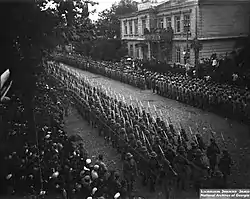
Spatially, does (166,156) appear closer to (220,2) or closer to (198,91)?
(198,91)

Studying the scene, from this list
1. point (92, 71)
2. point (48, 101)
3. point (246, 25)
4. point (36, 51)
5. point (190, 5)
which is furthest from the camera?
point (92, 71)

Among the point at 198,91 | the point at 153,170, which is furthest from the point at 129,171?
the point at 198,91

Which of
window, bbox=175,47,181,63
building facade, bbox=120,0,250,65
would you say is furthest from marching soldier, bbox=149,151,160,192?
window, bbox=175,47,181,63

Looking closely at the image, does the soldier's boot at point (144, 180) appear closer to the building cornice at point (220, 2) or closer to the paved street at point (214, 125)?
the paved street at point (214, 125)

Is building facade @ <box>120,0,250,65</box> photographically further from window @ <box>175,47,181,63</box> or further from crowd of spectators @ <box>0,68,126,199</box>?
crowd of spectators @ <box>0,68,126,199</box>

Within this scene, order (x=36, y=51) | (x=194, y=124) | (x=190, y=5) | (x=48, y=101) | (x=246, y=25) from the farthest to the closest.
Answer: (x=190, y=5), (x=246, y=25), (x=194, y=124), (x=48, y=101), (x=36, y=51)

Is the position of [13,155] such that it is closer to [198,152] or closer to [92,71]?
[198,152]

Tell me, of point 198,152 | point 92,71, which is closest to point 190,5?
point 92,71
